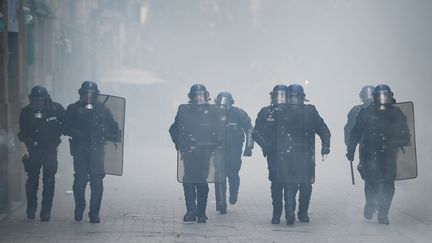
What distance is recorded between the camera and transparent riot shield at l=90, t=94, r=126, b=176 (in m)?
12.4

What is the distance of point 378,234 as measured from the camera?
37.2ft

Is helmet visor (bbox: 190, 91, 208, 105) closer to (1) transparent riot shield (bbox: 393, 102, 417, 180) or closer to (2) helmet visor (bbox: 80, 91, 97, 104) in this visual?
(2) helmet visor (bbox: 80, 91, 97, 104)

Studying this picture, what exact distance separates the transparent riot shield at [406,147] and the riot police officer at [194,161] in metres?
2.54

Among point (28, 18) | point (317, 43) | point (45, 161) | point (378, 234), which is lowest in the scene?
point (378, 234)

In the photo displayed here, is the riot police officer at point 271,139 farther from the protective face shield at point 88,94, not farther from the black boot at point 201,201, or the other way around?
the protective face shield at point 88,94

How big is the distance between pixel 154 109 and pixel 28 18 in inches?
1164

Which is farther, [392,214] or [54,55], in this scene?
[54,55]

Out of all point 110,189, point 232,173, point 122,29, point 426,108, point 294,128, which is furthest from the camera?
point 122,29

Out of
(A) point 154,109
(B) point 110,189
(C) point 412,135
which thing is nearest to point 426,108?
(A) point 154,109

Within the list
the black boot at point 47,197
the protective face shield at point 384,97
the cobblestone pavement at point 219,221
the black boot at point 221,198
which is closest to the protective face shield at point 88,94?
the black boot at point 47,197

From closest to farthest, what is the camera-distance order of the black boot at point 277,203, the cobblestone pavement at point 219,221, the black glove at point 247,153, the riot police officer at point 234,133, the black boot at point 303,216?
the cobblestone pavement at point 219,221
the black boot at point 277,203
the black boot at point 303,216
the black glove at point 247,153
the riot police officer at point 234,133

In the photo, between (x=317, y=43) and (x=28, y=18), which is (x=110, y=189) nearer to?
(x=28, y=18)

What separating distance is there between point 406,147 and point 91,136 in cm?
422

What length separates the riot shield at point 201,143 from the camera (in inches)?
494
